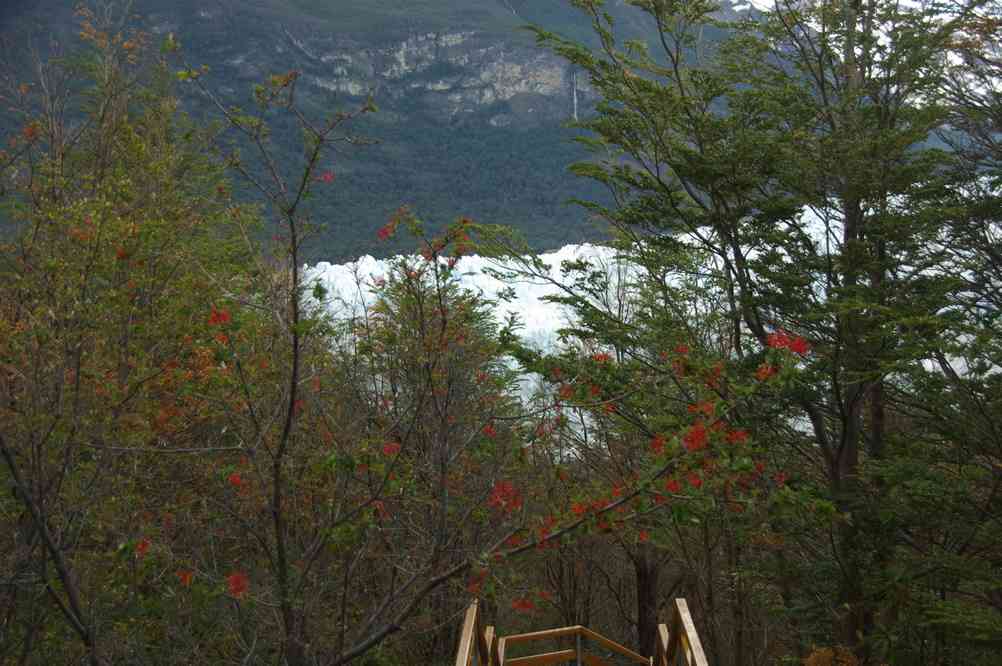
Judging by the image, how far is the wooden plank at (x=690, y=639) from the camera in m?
4.36

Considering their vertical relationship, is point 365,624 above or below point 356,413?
below

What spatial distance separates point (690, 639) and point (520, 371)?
7.29m

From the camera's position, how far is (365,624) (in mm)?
5484

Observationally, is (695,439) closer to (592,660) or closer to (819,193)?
(592,660)

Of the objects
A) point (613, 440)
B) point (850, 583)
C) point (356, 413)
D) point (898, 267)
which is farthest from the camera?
point (613, 440)

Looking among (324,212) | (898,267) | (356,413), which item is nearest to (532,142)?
(324,212)

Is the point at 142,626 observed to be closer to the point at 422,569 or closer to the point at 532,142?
the point at 422,569

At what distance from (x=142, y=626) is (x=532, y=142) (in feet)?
193

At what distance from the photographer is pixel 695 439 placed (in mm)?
4395

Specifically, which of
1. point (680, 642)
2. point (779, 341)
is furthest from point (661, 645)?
point (779, 341)

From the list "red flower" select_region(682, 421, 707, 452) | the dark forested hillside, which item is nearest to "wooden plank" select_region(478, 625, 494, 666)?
"red flower" select_region(682, 421, 707, 452)

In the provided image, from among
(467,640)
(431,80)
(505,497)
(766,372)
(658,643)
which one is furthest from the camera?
(431,80)

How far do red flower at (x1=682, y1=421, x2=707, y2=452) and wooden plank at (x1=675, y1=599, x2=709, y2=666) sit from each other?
3.16ft

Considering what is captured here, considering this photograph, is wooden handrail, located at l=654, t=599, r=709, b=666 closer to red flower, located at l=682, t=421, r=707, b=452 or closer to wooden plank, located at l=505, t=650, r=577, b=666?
red flower, located at l=682, t=421, r=707, b=452
